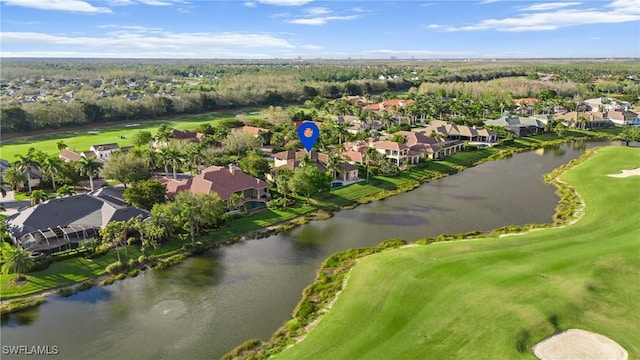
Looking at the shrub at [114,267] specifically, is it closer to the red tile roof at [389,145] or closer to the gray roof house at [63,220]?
the gray roof house at [63,220]

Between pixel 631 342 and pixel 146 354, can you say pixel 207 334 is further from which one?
pixel 631 342

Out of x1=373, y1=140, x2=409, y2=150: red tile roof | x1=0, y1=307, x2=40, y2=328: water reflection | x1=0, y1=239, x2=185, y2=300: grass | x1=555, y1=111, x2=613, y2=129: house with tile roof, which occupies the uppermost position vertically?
x1=555, y1=111, x2=613, y2=129: house with tile roof

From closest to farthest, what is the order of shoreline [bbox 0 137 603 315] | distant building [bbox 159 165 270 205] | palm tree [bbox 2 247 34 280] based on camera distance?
shoreline [bbox 0 137 603 315] → palm tree [bbox 2 247 34 280] → distant building [bbox 159 165 270 205]

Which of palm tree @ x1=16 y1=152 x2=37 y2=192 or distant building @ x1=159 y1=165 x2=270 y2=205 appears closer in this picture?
distant building @ x1=159 y1=165 x2=270 y2=205

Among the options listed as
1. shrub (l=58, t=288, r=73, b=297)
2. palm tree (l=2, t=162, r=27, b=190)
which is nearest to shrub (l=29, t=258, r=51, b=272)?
shrub (l=58, t=288, r=73, b=297)

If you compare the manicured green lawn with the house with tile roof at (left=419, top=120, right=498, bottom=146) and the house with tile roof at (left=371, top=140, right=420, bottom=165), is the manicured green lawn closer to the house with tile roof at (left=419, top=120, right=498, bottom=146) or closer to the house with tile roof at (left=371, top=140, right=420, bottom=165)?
the house with tile roof at (left=371, top=140, right=420, bottom=165)

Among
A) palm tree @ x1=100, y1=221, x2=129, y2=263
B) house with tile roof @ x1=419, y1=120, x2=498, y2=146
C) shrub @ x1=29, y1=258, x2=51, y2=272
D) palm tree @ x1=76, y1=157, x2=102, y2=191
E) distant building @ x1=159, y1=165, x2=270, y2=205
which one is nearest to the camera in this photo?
shrub @ x1=29, y1=258, x2=51, y2=272

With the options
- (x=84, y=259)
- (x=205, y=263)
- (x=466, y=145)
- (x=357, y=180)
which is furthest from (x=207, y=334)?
(x=466, y=145)
